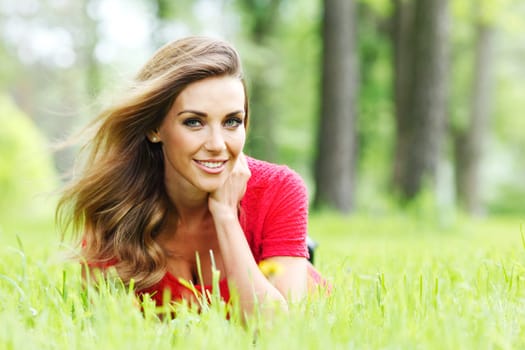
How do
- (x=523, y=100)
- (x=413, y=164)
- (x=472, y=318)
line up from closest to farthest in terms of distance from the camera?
(x=472, y=318) → (x=413, y=164) → (x=523, y=100)

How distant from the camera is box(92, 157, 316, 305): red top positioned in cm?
287

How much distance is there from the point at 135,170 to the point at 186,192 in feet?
1.02

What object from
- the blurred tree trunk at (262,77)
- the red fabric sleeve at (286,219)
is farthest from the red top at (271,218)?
the blurred tree trunk at (262,77)

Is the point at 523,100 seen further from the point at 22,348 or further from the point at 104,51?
the point at 22,348

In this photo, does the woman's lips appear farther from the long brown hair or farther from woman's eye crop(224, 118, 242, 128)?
the long brown hair

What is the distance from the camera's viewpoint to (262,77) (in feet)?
62.5

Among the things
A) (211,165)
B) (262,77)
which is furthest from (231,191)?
(262,77)

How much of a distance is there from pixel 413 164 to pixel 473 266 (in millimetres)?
7573

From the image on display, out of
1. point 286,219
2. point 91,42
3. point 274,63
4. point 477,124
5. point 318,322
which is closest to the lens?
point 318,322

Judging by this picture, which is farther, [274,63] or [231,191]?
[274,63]

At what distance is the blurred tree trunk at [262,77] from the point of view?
18.5 meters

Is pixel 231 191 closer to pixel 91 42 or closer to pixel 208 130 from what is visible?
pixel 208 130

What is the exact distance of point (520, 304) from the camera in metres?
2.34

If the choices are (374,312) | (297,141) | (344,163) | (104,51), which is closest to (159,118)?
(374,312)
